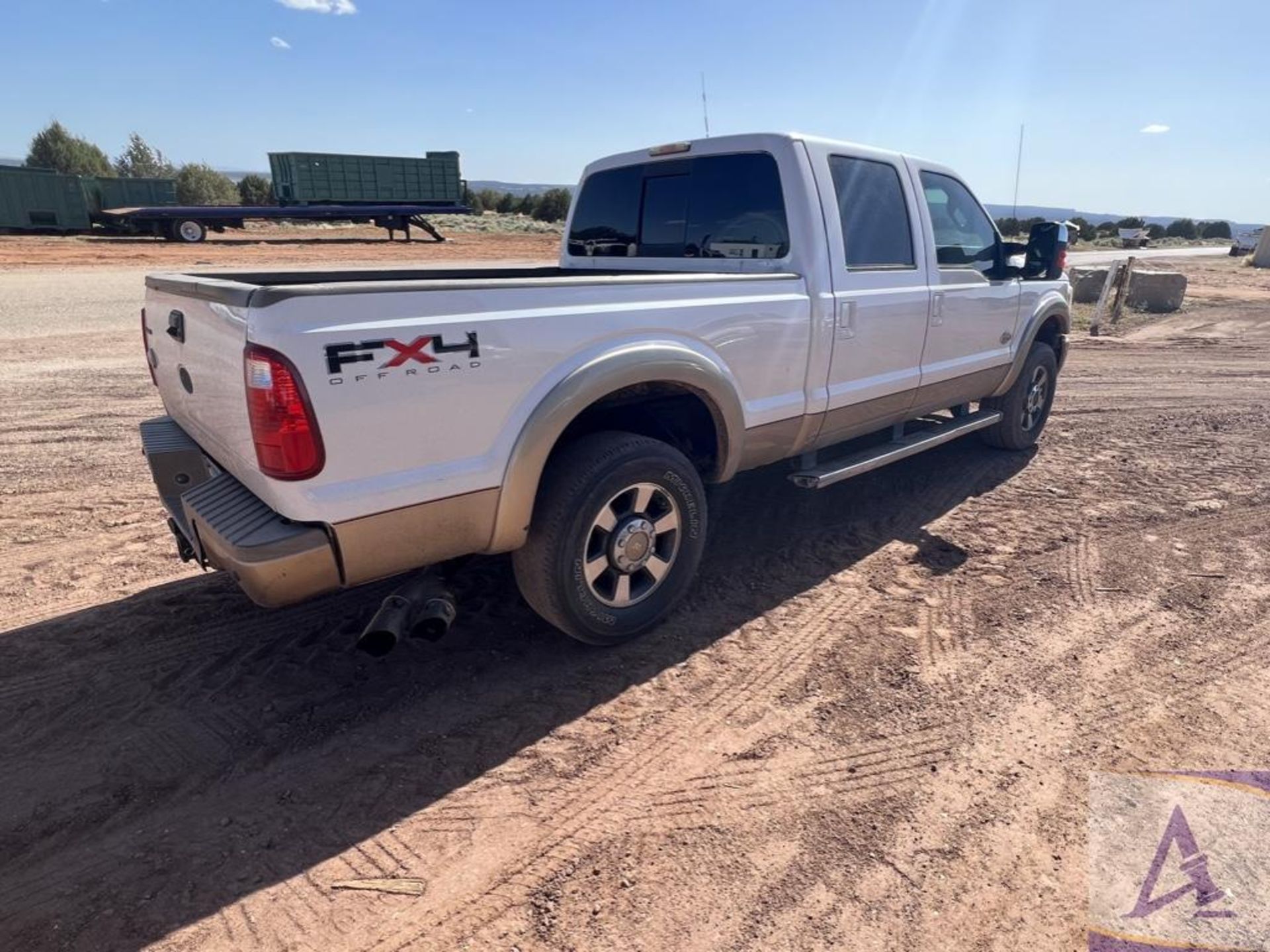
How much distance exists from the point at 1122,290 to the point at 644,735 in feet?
50.0

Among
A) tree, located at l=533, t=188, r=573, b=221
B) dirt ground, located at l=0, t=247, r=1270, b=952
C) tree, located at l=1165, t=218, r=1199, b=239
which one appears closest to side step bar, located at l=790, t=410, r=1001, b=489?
dirt ground, located at l=0, t=247, r=1270, b=952

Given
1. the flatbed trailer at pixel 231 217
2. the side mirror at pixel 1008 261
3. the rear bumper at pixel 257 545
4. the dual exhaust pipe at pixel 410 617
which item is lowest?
the dual exhaust pipe at pixel 410 617

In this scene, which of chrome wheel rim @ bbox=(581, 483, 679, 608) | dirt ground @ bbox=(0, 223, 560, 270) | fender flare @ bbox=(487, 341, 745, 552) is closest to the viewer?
fender flare @ bbox=(487, 341, 745, 552)

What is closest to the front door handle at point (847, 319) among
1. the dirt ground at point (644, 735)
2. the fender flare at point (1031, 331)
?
the dirt ground at point (644, 735)

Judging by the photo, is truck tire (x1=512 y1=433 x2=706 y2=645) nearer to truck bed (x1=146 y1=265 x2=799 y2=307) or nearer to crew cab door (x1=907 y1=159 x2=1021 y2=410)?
truck bed (x1=146 y1=265 x2=799 y2=307)

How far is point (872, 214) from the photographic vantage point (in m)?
4.29

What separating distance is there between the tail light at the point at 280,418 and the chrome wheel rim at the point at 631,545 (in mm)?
1137

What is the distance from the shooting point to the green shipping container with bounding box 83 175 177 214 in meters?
27.8

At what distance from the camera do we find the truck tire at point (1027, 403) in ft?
19.6

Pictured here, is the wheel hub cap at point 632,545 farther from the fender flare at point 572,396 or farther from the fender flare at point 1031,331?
the fender flare at point 1031,331

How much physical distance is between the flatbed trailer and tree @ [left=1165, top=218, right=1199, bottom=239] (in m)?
62.7

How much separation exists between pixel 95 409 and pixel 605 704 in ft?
20.0

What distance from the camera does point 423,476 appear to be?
8.55 feet

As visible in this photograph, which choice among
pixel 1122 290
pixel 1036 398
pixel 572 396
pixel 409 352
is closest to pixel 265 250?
pixel 1122 290
